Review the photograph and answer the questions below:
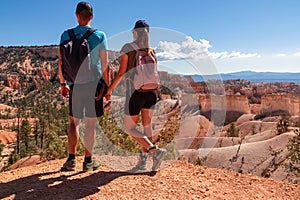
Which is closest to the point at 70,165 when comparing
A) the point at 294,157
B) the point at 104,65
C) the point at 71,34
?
the point at 104,65

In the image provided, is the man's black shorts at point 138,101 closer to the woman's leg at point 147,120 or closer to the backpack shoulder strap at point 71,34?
the woman's leg at point 147,120

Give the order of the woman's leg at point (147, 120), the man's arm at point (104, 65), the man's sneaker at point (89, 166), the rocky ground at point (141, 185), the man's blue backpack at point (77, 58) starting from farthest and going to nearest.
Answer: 1. the woman's leg at point (147, 120)
2. the man's sneaker at point (89, 166)
3. the man's arm at point (104, 65)
4. the man's blue backpack at point (77, 58)
5. the rocky ground at point (141, 185)

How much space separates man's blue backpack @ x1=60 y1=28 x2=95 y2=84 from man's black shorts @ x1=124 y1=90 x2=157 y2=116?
54cm

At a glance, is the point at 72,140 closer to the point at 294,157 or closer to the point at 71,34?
the point at 71,34

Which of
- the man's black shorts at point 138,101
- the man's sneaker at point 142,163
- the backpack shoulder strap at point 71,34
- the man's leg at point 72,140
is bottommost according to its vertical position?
the man's sneaker at point 142,163

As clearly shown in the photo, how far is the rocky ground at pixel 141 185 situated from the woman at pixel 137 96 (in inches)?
11.2

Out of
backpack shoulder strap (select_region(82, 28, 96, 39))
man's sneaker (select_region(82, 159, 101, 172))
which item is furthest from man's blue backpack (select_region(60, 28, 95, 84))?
man's sneaker (select_region(82, 159, 101, 172))

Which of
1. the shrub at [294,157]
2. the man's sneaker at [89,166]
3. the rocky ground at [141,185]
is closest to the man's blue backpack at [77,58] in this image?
the man's sneaker at [89,166]

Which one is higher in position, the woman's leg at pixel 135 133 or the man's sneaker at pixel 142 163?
the woman's leg at pixel 135 133

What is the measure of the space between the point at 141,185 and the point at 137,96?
987 millimetres

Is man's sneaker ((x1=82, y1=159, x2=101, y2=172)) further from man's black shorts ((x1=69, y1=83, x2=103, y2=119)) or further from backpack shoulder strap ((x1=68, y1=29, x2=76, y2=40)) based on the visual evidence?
backpack shoulder strap ((x1=68, y1=29, x2=76, y2=40))

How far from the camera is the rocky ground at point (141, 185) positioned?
2885mm

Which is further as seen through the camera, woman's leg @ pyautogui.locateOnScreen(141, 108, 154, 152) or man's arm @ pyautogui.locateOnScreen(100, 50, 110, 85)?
woman's leg @ pyautogui.locateOnScreen(141, 108, 154, 152)

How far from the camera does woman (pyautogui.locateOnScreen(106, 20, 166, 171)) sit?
10.9ft
